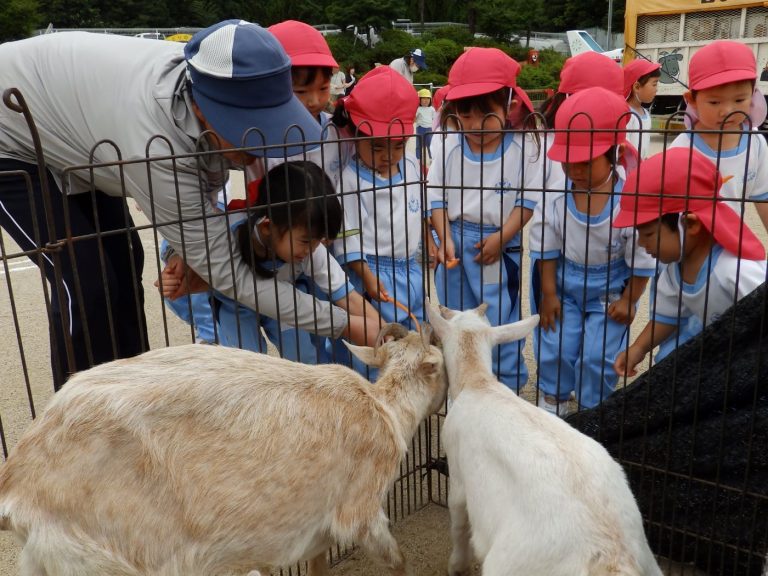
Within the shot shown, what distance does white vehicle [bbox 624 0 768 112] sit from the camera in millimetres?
18156

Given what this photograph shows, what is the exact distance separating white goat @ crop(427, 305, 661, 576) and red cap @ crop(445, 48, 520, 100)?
7.07ft

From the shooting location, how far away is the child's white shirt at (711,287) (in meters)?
2.76

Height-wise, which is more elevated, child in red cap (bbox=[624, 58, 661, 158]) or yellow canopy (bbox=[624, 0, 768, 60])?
yellow canopy (bbox=[624, 0, 768, 60])

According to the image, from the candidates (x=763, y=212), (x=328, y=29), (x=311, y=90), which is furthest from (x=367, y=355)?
(x=328, y=29)

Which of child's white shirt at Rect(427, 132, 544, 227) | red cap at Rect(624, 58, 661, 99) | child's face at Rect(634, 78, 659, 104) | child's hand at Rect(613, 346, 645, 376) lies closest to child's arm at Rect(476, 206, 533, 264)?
A: child's white shirt at Rect(427, 132, 544, 227)

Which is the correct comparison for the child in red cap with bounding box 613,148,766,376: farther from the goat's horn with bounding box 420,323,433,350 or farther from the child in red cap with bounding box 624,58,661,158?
the child in red cap with bounding box 624,58,661,158

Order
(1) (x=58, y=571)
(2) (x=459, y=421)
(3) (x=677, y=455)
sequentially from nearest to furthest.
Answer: (1) (x=58, y=571) < (2) (x=459, y=421) < (3) (x=677, y=455)

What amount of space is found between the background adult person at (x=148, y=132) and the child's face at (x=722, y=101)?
258 centimetres

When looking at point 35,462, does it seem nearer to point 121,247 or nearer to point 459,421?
point 459,421

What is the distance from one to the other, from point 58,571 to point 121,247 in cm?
182

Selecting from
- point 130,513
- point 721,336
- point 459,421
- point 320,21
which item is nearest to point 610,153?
point 721,336

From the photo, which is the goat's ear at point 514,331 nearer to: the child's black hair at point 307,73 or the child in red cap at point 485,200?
the child in red cap at point 485,200

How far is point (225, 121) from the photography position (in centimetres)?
248

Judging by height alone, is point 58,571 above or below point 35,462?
below
